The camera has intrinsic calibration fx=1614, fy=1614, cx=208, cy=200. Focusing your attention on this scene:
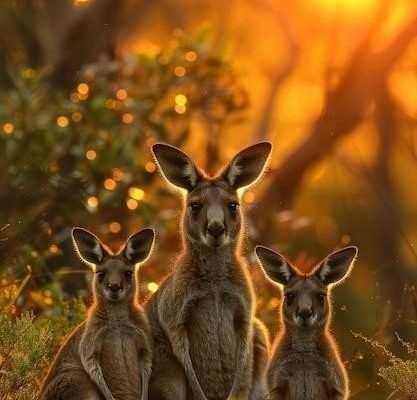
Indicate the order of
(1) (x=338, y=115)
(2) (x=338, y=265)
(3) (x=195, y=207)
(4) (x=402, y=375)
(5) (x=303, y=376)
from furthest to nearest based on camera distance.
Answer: (1) (x=338, y=115) → (3) (x=195, y=207) → (2) (x=338, y=265) → (4) (x=402, y=375) → (5) (x=303, y=376)

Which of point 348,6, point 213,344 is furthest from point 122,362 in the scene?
point 348,6

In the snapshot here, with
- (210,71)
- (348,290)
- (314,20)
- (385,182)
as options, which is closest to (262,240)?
(210,71)

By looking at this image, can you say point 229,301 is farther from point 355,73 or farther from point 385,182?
point 385,182

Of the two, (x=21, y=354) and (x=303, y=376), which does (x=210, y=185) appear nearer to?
(x=303, y=376)

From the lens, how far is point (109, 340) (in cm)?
793

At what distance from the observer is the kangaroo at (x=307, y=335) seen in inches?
306

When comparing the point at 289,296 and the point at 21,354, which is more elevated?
the point at 289,296

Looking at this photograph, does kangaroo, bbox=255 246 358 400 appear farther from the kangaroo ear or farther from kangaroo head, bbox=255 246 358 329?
the kangaroo ear

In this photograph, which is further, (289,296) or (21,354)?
(21,354)

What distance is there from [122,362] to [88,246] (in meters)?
0.64

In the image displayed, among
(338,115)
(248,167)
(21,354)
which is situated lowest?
A: (338,115)

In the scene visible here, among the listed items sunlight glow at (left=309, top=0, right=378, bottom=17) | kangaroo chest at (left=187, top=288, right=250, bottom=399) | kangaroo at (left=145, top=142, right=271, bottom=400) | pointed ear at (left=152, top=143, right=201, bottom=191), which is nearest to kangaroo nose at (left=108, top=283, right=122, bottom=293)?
kangaroo at (left=145, top=142, right=271, bottom=400)

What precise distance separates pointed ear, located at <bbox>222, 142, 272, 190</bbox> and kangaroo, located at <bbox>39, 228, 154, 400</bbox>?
21.7 inches

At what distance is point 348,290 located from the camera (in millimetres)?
24234
